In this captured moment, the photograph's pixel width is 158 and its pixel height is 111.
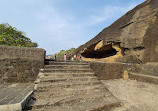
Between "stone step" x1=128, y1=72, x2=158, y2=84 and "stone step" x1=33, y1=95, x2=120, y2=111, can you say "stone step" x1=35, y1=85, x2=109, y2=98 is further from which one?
"stone step" x1=128, y1=72, x2=158, y2=84

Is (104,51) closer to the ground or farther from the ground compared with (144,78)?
farther from the ground

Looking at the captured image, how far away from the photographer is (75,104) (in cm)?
212

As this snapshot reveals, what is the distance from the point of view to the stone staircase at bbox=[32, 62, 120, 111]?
77.9 inches

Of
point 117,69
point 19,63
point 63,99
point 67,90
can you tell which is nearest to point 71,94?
point 67,90

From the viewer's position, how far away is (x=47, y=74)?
3164 mm

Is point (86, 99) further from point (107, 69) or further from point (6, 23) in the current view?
point (6, 23)

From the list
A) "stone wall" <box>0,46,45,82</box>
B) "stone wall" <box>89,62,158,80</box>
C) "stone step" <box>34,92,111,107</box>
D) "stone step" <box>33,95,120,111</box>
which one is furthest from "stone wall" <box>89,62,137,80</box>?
"stone wall" <box>0,46,45,82</box>

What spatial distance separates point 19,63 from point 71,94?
2.90 meters

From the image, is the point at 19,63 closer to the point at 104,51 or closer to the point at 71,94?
the point at 71,94

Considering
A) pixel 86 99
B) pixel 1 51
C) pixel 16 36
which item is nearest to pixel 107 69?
pixel 86 99

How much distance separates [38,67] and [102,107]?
3192mm

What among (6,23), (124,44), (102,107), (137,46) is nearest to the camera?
(102,107)

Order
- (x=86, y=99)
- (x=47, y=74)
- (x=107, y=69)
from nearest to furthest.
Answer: (x=86, y=99), (x=47, y=74), (x=107, y=69)

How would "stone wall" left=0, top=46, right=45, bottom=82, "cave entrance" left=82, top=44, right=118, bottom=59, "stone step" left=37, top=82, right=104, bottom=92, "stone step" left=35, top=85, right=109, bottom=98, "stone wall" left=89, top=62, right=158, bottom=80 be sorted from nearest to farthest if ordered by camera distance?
"stone step" left=35, top=85, right=109, bottom=98 → "stone step" left=37, top=82, right=104, bottom=92 → "stone wall" left=0, top=46, right=45, bottom=82 → "stone wall" left=89, top=62, right=158, bottom=80 → "cave entrance" left=82, top=44, right=118, bottom=59
